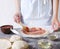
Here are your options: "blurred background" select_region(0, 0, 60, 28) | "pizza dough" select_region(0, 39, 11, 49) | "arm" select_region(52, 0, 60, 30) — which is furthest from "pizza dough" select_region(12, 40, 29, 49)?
"blurred background" select_region(0, 0, 60, 28)

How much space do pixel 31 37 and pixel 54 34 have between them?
0.57 ft

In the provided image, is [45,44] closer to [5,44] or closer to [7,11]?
[5,44]

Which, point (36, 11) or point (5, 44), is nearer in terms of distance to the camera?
point (5, 44)

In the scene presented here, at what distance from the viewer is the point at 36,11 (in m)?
1.70

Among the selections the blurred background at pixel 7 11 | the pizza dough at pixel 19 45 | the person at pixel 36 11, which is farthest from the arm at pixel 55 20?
the blurred background at pixel 7 11

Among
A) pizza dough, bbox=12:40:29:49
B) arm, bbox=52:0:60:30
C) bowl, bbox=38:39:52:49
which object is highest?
arm, bbox=52:0:60:30

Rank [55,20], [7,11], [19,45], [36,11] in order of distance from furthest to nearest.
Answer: [7,11] < [36,11] < [55,20] < [19,45]

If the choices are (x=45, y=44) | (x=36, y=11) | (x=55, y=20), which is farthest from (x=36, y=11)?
(x=45, y=44)

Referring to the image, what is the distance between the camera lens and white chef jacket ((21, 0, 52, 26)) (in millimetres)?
1667

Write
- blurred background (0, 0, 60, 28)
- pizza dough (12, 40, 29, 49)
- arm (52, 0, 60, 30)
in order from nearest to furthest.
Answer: pizza dough (12, 40, 29, 49) < arm (52, 0, 60, 30) < blurred background (0, 0, 60, 28)

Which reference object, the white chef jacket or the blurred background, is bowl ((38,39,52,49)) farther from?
the blurred background

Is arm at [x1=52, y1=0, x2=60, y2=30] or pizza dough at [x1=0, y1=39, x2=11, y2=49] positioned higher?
arm at [x1=52, y1=0, x2=60, y2=30]

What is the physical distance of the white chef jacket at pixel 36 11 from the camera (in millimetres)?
1667

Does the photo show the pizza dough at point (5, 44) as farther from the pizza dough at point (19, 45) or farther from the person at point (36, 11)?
the person at point (36, 11)
